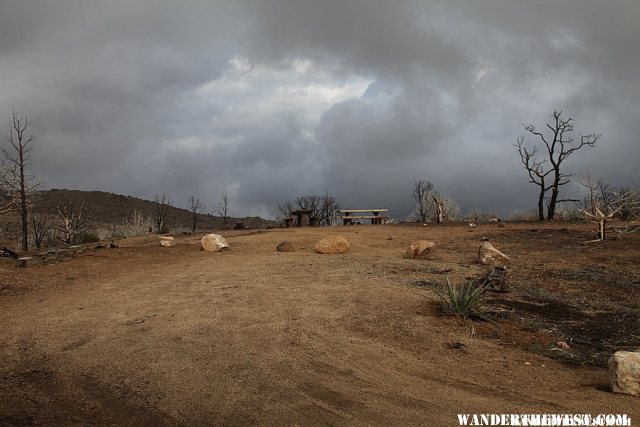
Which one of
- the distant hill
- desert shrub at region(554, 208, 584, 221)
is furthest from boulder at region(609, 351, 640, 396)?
the distant hill

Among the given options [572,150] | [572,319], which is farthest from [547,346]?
[572,150]

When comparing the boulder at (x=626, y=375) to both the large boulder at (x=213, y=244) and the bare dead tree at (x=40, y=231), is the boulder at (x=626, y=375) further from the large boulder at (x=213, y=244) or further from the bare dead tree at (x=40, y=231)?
the bare dead tree at (x=40, y=231)

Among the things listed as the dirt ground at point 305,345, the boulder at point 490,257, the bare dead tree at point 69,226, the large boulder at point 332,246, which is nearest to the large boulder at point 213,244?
the large boulder at point 332,246

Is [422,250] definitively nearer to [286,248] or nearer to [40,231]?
[286,248]

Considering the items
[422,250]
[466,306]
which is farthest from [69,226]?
[466,306]

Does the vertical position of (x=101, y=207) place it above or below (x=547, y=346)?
above

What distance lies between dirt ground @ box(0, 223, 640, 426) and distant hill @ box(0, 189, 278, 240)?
144 feet

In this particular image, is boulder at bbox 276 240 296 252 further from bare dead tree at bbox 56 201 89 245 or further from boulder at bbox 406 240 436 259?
bare dead tree at bbox 56 201 89 245

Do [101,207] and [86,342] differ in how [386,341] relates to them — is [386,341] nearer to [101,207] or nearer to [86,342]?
A: [86,342]

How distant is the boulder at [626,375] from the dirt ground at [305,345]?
11cm

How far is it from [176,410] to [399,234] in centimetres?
1506

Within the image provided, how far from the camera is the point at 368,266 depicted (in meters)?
10.9

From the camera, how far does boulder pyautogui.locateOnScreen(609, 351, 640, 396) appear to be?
406 centimetres

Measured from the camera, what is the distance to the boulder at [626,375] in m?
4.06
